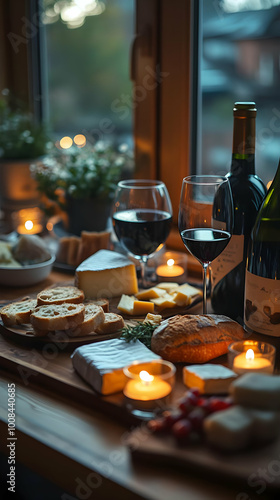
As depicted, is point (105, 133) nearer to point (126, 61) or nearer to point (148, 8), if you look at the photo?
point (126, 61)

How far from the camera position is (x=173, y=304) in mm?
1259

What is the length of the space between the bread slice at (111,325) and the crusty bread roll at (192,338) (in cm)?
11

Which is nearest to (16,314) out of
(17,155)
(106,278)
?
(106,278)

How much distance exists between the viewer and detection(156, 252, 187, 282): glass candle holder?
1429 mm

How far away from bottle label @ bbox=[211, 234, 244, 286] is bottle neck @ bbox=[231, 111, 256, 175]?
0.16 meters

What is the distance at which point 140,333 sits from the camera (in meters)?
1.07

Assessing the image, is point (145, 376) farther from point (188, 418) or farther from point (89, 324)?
point (89, 324)

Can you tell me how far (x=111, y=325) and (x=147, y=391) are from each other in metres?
0.28

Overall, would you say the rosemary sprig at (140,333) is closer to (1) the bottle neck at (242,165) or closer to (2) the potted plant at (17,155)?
(1) the bottle neck at (242,165)

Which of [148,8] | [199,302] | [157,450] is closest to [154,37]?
[148,8]

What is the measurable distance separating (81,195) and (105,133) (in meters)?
0.46

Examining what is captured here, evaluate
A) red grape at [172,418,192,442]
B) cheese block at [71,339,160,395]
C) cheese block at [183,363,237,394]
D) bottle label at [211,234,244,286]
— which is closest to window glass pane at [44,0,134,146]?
bottle label at [211,234,244,286]

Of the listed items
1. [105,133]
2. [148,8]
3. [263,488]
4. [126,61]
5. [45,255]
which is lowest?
[263,488]

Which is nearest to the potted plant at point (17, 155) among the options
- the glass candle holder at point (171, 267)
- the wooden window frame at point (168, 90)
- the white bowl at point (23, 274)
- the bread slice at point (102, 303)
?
the wooden window frame at point (168, 90)
